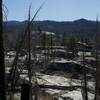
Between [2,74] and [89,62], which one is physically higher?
[2,74]

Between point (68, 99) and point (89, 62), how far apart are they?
3528 cm

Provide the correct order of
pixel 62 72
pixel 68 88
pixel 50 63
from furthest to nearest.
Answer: pixel 50 63
pixel 62 72
pixel 68 88

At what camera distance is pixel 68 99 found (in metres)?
19.8

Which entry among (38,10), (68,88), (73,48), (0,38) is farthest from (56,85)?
(73,48)

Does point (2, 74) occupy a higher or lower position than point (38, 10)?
lower

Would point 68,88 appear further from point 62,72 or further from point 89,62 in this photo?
point 89,62

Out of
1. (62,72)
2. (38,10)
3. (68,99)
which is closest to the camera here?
(38,10)

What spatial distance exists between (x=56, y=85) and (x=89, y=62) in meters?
29.3

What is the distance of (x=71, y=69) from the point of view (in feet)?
154

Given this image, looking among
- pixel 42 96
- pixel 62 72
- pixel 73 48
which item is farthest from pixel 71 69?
pixel 42 96

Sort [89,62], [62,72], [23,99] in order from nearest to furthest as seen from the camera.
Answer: [23,99] → [62,72] → [89,62]

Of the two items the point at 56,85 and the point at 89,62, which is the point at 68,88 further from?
the point at 89,62

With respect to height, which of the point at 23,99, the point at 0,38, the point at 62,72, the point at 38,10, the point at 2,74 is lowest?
the point at 62,72

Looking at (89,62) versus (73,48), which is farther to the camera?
(73,48)
